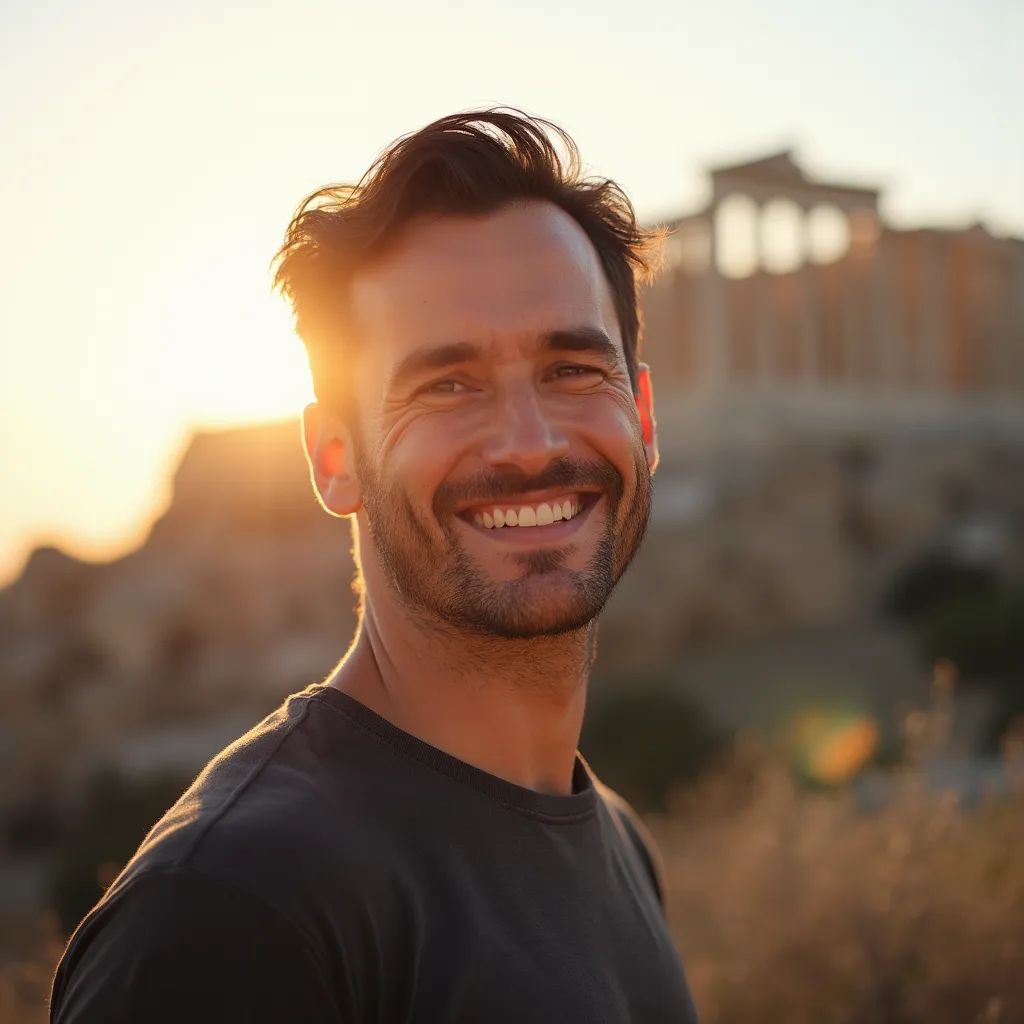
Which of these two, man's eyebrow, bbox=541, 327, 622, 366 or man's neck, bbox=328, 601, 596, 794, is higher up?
man's eyebrow, bbox=541, 327, 622, 366

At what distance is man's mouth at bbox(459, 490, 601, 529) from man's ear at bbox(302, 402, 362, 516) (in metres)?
0.35

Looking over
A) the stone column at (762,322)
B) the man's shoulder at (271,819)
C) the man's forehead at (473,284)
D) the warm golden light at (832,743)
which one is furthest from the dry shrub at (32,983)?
the stone column at (762,322)

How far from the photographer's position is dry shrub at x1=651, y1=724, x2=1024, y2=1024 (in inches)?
235

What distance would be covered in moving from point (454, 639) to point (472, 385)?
51 centimetres

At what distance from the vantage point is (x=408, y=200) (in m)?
2.53

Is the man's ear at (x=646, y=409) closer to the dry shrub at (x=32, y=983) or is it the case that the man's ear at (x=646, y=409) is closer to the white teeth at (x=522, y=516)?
the white teeth at (x=522, y=516)

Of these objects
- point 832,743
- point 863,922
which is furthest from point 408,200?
point 832,743

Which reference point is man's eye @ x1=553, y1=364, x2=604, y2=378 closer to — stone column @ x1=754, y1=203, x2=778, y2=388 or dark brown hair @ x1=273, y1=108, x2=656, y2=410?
dark brown hair @ x1=273, y1=108, x2=656, y2=410

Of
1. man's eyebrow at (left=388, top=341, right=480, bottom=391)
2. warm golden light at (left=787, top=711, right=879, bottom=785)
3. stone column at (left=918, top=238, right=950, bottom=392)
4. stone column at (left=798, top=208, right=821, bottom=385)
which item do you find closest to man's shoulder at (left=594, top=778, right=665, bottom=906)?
man's eyebrow at (left=388, top=341, right=480, bottom=391)

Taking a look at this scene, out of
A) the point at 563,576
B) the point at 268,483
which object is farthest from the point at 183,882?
the point at 268,483

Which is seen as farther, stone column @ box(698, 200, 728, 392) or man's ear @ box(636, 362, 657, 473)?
stone column @ box(698, 200, 728, 392)

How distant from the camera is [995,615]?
23.8m

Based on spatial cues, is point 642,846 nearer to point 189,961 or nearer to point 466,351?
point 466,351

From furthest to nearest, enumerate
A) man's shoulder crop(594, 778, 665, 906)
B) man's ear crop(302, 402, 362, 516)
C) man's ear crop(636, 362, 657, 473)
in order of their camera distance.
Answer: man's ear crop(636, 362, 657, 473)
man's shoulder crop(594, 778, 665, 906)
man's ear crop(302, 402, 362, 516)
